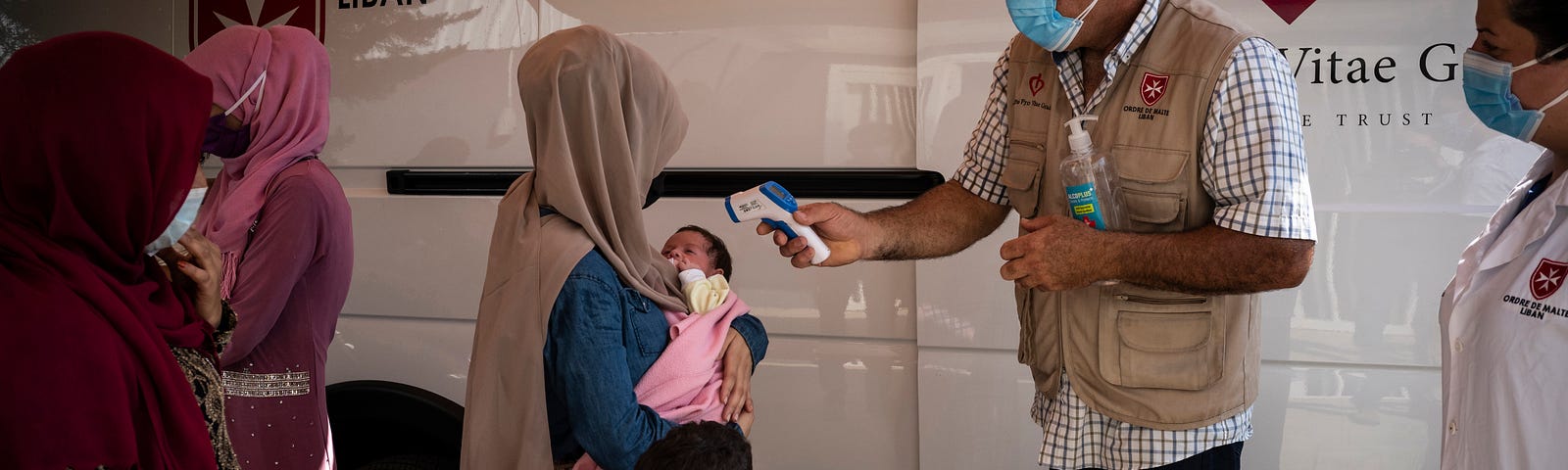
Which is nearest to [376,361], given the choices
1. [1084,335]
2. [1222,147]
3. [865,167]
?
[865,167]

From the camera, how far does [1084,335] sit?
2.21 m

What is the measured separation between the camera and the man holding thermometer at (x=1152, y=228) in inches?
80.2

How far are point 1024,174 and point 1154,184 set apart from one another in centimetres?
30

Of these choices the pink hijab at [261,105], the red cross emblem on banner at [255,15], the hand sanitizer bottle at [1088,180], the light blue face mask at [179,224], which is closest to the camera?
the light blue face mask at [179,224]

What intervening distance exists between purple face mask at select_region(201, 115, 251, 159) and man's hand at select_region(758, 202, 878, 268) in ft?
4.59

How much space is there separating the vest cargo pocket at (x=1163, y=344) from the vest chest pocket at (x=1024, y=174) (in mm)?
292

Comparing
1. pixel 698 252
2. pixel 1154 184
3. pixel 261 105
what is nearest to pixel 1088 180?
pixel 1154 184

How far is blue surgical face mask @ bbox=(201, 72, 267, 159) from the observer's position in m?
2.87

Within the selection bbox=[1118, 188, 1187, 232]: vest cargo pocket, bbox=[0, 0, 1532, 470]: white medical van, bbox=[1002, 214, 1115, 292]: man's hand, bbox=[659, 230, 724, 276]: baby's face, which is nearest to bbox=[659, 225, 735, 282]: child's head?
bbox=[659, 230, 724, 276]: baby's face

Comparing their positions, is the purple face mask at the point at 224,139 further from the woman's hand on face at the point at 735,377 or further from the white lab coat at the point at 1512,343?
the white lab coat at the point at 1512,343

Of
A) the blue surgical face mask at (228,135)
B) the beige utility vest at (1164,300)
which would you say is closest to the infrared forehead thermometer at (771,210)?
the beige utility vest at (1164,300)

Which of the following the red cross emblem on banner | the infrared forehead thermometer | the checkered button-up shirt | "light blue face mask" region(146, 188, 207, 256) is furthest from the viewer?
the red cross emblem on banner

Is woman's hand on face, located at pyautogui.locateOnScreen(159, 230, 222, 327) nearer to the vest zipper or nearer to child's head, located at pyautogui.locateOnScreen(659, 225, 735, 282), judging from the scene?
child's head, located at pyautogui.locateOnScreen(659, 225, 735, 282)

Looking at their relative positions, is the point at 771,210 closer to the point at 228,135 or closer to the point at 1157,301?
the point at 1157,301
